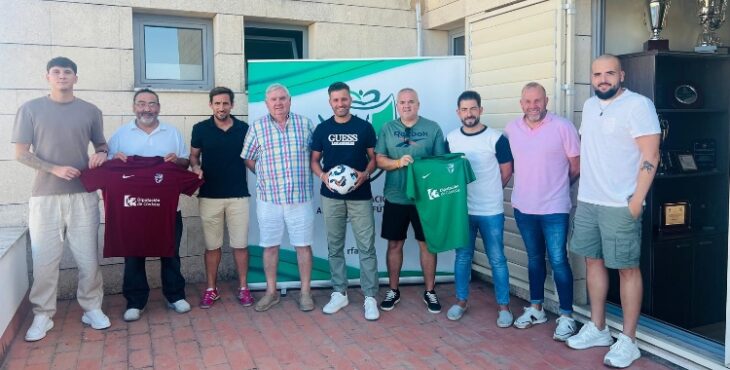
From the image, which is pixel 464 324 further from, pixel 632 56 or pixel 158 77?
pixel 158 77

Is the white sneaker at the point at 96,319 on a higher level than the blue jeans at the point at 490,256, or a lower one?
lower

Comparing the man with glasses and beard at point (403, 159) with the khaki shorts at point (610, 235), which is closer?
the khaki shorts at point (610, 235)

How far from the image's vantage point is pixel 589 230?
11.9 feet

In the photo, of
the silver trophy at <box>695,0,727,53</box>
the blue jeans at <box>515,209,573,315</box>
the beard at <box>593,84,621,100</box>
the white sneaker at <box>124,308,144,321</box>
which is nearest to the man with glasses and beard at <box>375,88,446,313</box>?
the blue jeans at <box>515,209,573,315</box>

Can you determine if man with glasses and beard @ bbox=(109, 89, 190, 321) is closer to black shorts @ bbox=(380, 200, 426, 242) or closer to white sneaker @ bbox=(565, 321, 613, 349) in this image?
black shorts @ bbox=(380, 200, 426, 242)

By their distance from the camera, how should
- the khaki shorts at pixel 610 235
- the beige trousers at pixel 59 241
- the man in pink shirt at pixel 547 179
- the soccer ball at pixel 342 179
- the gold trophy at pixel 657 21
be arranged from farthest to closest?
the gold trophy at pixel 657 21 < the soccer ball at pixel 342 179 < the beige trousers at pixel 59 241 < the man in pink shirt at pixel 547 179 < the khaki shorts at pixel 610 235

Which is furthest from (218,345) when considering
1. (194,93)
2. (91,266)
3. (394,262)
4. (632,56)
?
(632,56)

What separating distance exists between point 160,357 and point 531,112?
9.05 ft

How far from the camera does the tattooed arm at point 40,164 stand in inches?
152

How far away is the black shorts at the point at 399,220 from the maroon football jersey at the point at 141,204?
4.63ft

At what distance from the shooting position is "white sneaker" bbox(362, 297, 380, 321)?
14.2 feet

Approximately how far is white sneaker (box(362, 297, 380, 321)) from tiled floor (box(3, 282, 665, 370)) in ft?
0.21

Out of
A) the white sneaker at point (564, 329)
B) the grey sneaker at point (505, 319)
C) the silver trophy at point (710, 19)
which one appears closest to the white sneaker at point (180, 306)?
the grey sneaker at point (505, 319)

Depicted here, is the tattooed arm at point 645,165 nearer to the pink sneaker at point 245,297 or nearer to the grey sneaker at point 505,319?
the grey sneaker at point 505,319
